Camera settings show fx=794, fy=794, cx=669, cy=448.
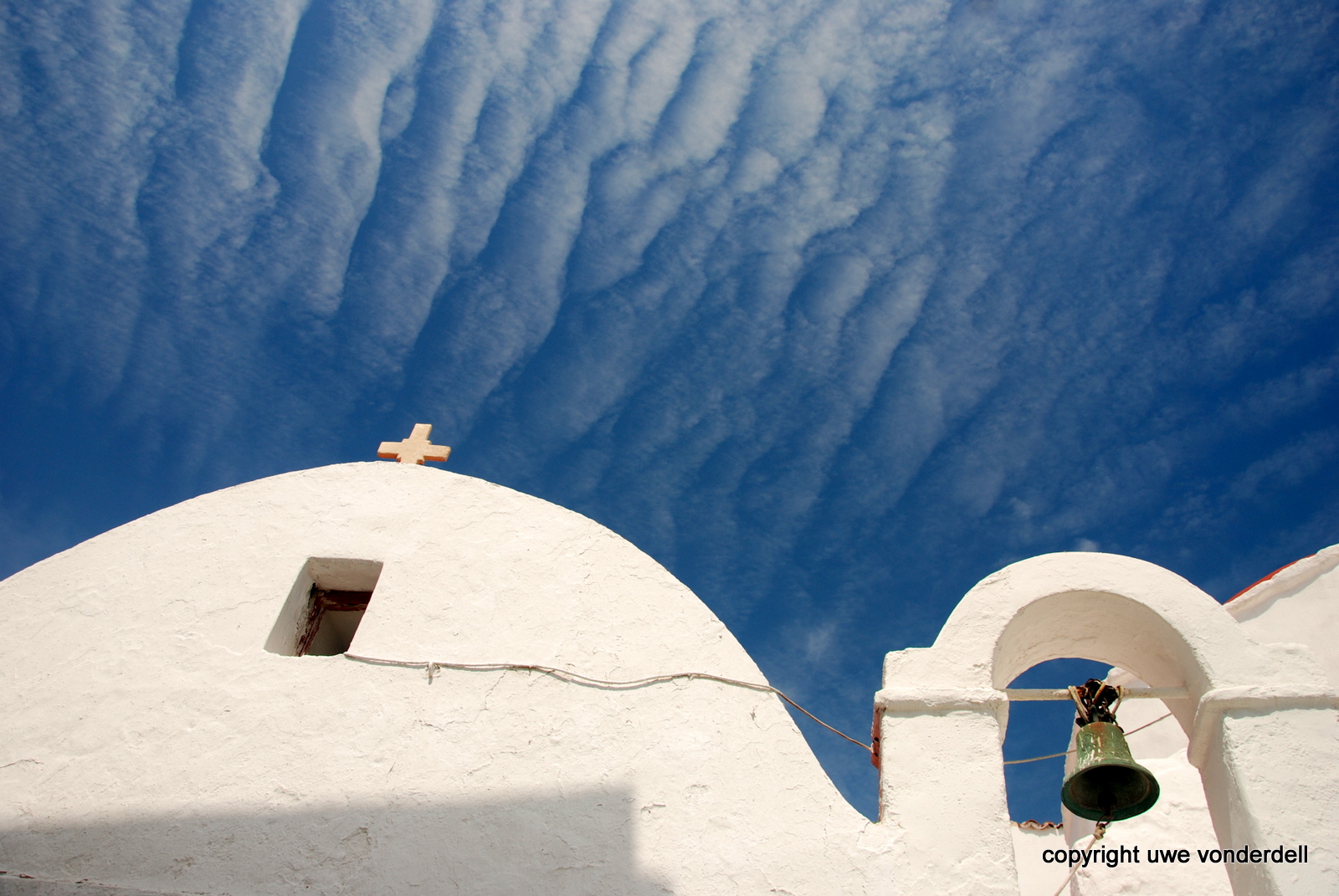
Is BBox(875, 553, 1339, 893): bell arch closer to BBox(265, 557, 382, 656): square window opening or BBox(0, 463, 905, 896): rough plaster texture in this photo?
BBox(0, 463, 905, 896): rough plaster texture

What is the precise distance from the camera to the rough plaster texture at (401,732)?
2.84 meters

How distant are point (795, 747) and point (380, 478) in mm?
2510

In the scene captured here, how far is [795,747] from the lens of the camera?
317cm

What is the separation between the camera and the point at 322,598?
3949 millimetres

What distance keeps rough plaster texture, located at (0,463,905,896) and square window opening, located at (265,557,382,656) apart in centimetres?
7

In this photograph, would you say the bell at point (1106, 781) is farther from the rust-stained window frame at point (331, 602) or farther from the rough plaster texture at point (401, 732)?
the rust-stained window frame at point (331, 602)

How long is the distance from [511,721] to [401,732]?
0.44 m

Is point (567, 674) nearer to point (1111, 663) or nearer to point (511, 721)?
point (511, 721)

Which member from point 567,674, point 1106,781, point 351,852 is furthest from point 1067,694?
point 351,852

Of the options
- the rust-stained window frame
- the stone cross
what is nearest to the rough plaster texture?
the rust-stained window frame

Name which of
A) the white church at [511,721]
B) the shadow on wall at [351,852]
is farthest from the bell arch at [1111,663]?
the shadow on wall at [351,852]

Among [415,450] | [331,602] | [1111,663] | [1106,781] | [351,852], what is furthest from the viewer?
[415,450]

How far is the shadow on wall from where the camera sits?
2.79 m

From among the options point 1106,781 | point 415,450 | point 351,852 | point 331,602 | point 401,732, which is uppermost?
point 415,450
